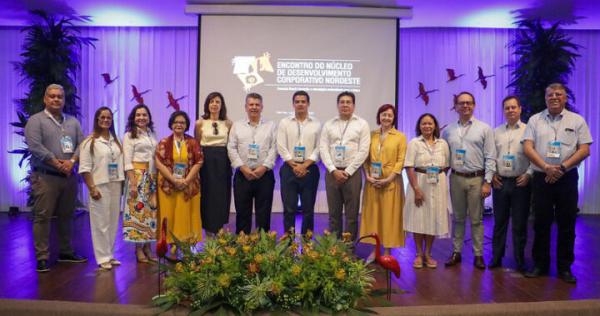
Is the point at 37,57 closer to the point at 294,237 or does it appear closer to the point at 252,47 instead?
the point at 252,47

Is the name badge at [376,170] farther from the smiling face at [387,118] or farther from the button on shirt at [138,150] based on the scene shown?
the button on shirt at [138,150]

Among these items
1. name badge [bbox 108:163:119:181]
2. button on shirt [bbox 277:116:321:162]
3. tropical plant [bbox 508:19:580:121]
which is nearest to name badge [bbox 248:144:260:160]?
button on shirt [bbox 277:116:321:162]

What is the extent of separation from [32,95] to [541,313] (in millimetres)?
7039

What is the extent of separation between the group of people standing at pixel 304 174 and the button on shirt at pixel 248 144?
Answer: 1 centimetres

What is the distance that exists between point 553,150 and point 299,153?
216cm

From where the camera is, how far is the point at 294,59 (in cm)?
684

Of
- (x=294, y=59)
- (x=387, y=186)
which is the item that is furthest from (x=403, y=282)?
(x=294, y=59)

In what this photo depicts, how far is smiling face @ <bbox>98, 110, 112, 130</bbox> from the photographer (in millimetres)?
3998

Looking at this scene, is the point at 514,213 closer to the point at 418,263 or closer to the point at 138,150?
the point at 418,263

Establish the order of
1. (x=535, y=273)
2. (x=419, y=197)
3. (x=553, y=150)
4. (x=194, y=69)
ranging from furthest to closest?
(x=194, y=69), (x=419, y=197), (x=535, y=273), (x=553, y=150)

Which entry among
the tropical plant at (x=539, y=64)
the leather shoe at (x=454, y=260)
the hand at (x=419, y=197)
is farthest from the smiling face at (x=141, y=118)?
the tropical plant at (x=539, y=64)

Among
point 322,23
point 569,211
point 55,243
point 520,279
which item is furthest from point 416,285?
point 322,23

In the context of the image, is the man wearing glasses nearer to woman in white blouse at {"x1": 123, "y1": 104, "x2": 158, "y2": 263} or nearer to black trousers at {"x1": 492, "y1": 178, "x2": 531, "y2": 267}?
black trousers at {"x1": 492, "y1": 178, "x2": 531, "y2": 267}

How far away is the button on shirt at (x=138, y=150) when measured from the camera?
13.4 feet
